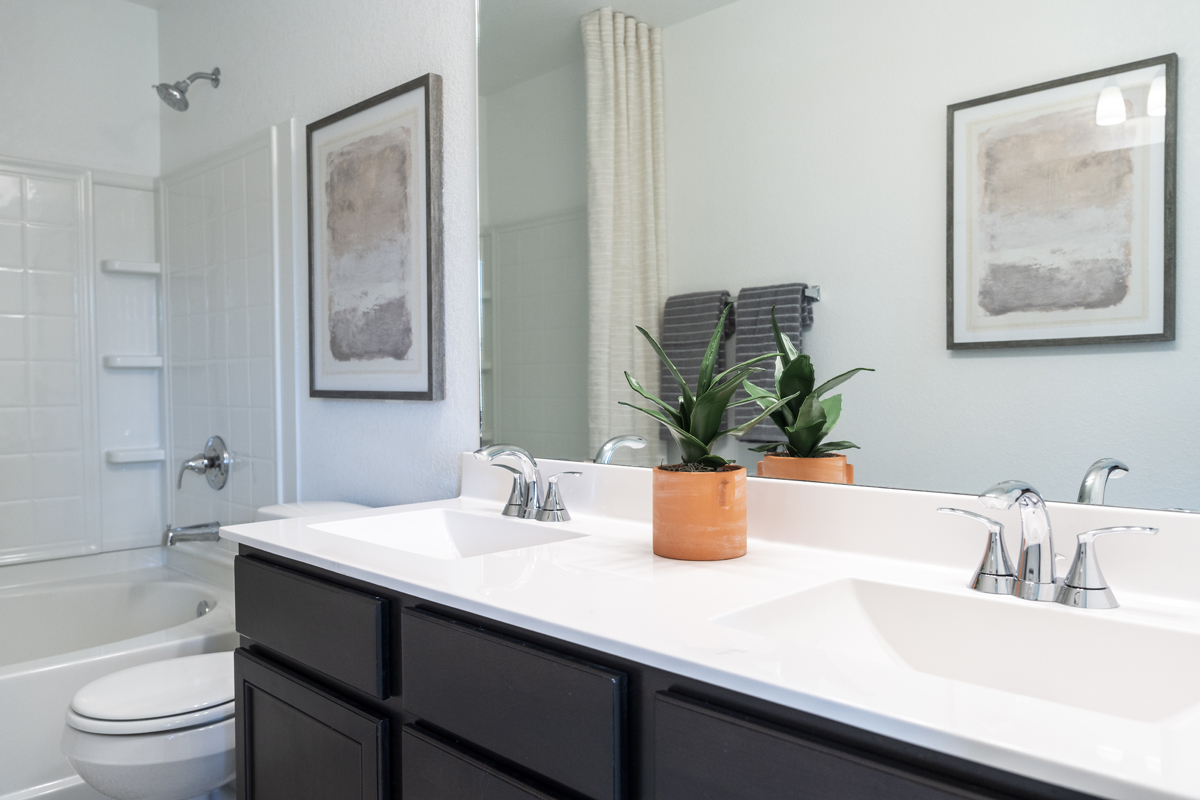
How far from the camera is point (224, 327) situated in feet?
8.18

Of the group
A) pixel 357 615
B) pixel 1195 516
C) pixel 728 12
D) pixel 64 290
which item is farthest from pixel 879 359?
pixel 64 290

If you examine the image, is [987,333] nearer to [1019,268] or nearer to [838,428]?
[1019,268]

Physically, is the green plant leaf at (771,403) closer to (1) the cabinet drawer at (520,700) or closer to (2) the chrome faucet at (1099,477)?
(2) the chrome faucet at (1099,477)

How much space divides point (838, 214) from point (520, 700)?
754 mm

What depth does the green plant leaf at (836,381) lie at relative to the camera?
1129mm

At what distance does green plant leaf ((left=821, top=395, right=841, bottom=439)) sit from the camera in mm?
1154

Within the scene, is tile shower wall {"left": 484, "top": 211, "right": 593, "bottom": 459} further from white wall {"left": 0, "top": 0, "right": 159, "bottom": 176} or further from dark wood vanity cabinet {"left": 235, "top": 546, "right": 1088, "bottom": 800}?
white wall {"left": 0, "top": 0, "right": 159, "bottom": 176}

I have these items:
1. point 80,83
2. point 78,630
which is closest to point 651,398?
point 78,630

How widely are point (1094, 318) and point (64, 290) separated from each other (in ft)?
9.63

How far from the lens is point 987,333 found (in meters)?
1.01

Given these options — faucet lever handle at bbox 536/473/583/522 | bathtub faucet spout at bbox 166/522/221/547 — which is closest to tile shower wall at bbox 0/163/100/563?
bathtub faucet spout at bbox 166/522/221/547

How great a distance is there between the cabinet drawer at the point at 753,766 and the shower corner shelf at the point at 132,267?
106 inches

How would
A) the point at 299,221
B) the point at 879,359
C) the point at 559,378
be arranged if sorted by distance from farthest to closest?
the point at 299,221 < the point at 559,378 < the point at 879,359

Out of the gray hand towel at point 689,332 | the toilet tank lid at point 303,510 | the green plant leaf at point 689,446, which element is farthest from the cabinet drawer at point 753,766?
the toilet tank lid at point 303,510
